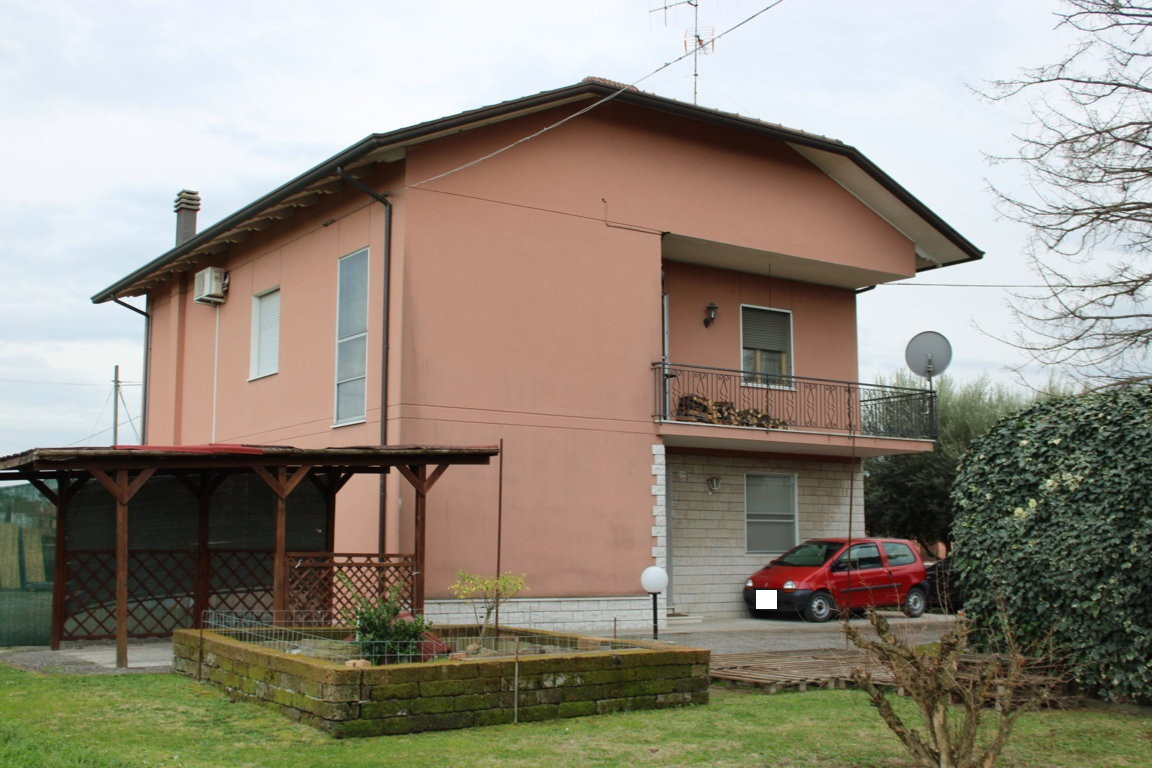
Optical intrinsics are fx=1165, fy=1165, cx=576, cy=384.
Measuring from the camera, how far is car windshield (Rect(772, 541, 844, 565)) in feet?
59.6

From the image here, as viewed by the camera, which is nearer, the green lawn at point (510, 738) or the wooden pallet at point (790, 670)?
the green lawn at point (510, 738)

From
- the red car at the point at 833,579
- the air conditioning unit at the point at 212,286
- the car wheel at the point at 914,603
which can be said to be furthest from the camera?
the air conditioning unit at the point at 212,286

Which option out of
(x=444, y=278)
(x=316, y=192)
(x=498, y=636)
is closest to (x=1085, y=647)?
(x=498, y=636)

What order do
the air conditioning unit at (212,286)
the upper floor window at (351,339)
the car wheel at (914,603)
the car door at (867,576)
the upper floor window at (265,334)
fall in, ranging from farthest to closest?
1. the air conditioning unit at (212,286)
2. the car wheel at (914,603)
3. the car door at (867,576)
4. the upper floor window at (265,334)
5. the upper floor window at (351,339)

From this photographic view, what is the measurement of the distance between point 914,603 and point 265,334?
1143 centimetres

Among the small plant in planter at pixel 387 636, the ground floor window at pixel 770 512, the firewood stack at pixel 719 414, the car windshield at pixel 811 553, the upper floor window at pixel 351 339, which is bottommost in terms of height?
the small plant in planter at pixel 387 636

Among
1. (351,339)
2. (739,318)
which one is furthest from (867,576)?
(351,339)

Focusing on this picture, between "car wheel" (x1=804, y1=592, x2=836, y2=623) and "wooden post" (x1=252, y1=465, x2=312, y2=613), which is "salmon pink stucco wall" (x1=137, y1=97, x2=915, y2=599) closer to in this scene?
"wooden post" (x1=252, y1=465, x2=312, y2=613)

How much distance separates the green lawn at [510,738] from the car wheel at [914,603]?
9642 millimetres

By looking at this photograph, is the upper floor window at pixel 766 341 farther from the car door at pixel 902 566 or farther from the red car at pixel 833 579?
the car door at pixel 902 566

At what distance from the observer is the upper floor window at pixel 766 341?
19.7 metres

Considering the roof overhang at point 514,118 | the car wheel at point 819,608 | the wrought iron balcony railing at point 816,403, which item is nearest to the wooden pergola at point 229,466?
the roof overhang at point 514,118

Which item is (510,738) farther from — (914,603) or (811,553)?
(914,603)

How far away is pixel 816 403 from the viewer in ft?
64.9
